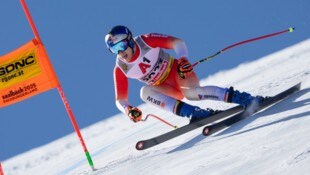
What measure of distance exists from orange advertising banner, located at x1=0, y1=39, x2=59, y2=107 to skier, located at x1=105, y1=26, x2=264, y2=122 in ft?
3.47

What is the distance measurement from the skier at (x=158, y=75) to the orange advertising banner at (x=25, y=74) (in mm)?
1057

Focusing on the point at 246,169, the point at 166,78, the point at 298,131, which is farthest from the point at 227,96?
the point at 246,169

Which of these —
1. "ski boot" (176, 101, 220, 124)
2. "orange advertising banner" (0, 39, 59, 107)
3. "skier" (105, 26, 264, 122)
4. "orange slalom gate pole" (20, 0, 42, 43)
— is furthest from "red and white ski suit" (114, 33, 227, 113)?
"orange slalom gate pole" (20, 0, 42, 43)

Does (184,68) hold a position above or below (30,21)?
below

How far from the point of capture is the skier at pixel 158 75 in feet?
20.2

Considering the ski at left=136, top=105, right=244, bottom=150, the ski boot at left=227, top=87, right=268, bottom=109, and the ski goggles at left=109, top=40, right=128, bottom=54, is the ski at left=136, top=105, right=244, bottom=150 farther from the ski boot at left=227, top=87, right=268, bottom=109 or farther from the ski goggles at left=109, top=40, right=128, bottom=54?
the ski goggles at left=109, top=40, right=128, bottom=54

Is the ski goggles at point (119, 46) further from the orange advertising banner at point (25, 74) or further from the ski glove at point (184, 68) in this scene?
the orange advertising banner at point (25, 74)

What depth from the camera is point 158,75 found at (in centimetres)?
662

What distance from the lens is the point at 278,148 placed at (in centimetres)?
379

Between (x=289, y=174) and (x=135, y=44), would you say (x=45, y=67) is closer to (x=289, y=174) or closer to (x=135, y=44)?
(x=135, y=44)

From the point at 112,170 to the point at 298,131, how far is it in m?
2.32

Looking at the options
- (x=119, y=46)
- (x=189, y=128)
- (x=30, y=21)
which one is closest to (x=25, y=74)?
(x=30, y=21)

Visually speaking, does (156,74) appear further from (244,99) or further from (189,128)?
(244,99)

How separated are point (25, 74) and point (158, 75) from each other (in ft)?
6.36
